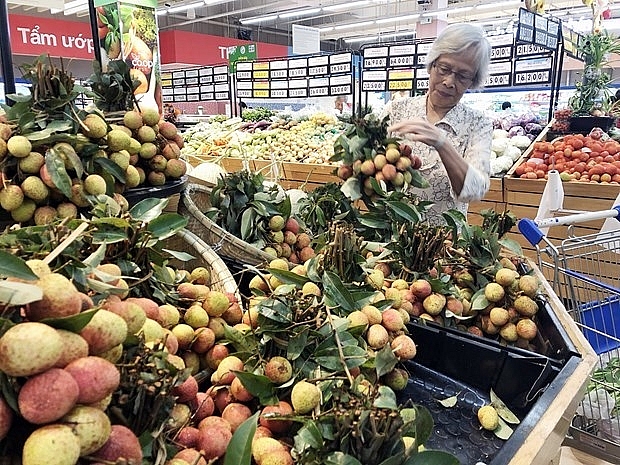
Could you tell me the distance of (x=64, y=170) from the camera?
3.89 feet

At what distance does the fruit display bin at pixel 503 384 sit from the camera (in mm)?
954

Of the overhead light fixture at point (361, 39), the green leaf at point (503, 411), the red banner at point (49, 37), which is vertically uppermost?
the overhead light fixture at point (361, 39)

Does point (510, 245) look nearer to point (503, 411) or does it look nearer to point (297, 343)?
point (503, 411)

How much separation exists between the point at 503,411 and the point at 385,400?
444mm

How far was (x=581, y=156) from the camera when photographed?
4.19 m

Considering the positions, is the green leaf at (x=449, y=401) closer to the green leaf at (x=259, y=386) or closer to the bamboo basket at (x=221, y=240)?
the green leaf at (x=259, y=386)

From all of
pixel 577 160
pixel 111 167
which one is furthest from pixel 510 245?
pixel 577 160

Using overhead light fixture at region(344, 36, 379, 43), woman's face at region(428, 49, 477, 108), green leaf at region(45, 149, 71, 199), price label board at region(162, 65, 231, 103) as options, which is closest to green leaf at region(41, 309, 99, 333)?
green leaf at region(45, 149, 71, 199)

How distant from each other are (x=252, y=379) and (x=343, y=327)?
0.20m

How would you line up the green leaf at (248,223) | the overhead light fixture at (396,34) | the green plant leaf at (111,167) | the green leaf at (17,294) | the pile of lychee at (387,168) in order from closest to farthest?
the green leaf at (17,294), the green plant leaf at (111,167), the green leaf at (248,223), the pile of lychee at (387,168), the overhead light fixture at (396,34)

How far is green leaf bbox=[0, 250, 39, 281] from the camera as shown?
0.58 m

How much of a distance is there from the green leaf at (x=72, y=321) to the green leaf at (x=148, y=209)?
0.61 meters

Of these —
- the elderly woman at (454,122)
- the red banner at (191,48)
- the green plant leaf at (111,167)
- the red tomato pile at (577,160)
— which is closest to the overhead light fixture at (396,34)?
the red banner at (191,48)

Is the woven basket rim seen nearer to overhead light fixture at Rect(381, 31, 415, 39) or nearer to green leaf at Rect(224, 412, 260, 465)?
green leaf at Rect(224, 412, 260, 465)
